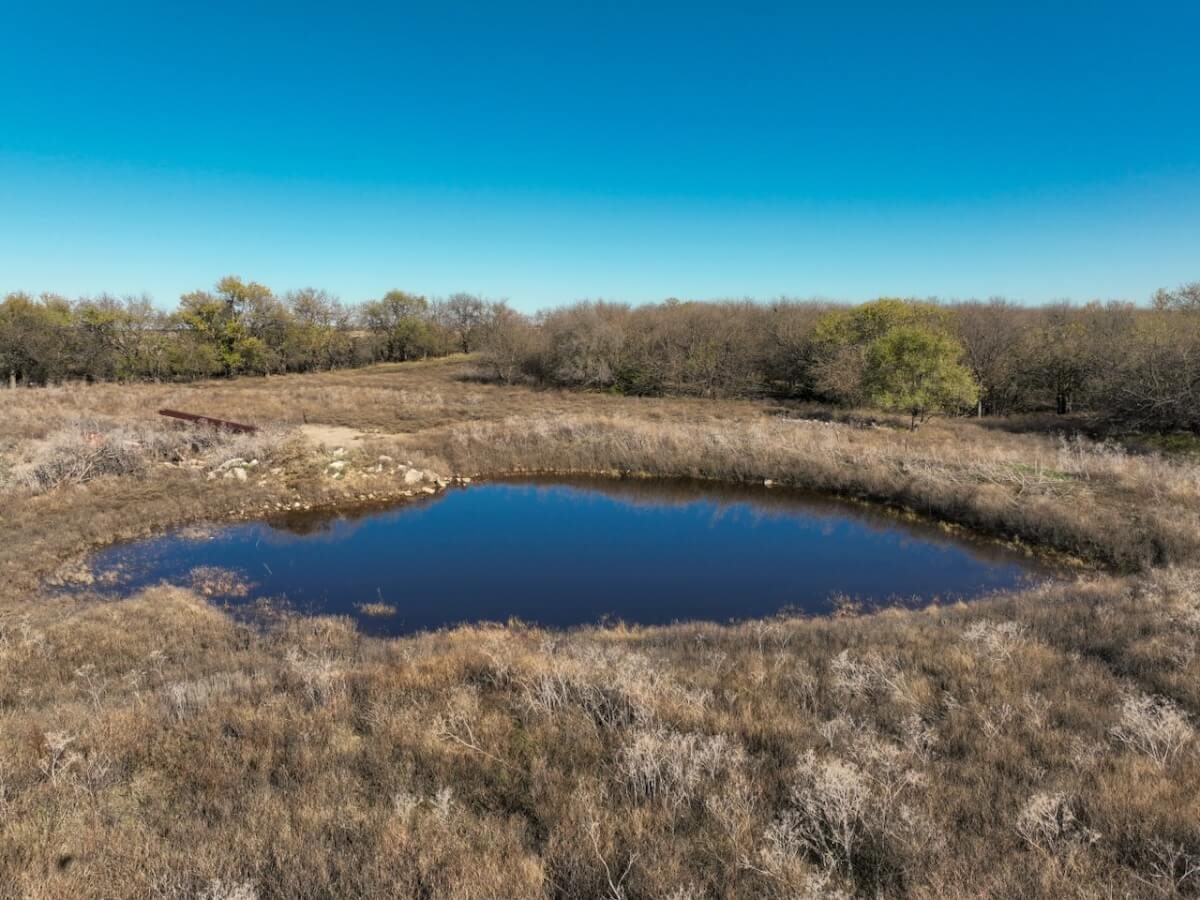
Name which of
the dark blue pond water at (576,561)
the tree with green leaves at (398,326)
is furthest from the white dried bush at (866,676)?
the tree with green leaves at (398,326)

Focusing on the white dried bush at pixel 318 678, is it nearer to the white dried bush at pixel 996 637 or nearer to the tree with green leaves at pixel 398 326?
the white dried bush at pixel 996 637

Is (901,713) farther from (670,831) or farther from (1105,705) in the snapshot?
(670,831)

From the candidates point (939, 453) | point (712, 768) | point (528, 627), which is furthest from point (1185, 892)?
point (939, 453)

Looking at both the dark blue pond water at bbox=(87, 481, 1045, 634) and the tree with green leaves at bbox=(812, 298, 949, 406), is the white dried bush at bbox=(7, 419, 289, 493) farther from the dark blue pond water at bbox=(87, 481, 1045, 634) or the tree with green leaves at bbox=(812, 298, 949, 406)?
the tree with green leaves at bbox=(812, 298, 949, 406)

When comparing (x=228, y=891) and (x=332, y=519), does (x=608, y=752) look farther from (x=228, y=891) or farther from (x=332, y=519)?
(x=332, y=519)

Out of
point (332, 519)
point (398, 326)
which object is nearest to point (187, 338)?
point (398, 326)

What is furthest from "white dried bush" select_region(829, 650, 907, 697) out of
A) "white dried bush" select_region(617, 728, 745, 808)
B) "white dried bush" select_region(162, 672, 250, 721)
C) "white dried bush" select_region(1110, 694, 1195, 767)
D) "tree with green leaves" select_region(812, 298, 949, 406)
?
"tree with green leaves" select_region(812, 298, 949, 406)

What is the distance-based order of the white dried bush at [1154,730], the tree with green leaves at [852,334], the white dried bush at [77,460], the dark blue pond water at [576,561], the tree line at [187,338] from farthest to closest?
the tree line at [187,338] → the tree with green leaves at [852,334] → the white dried bush at [77,460] → the dark blue pond water at [576,561] → the white dried bush at [1154,730]
